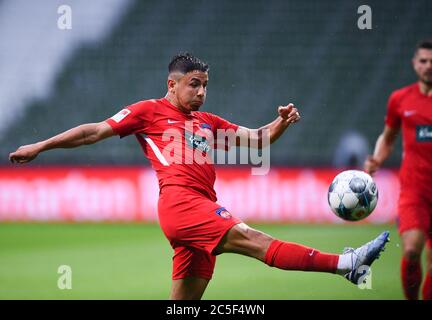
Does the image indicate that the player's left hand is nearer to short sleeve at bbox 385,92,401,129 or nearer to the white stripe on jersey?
the white stripe on jersey

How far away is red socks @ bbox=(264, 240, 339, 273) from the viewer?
14.4ft

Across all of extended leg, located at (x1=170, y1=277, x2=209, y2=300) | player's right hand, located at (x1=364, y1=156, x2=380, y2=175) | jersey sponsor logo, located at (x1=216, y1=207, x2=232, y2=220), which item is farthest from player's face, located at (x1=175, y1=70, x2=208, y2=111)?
player's right hand, located at (x1=364, y1=156, x2=380, y2=175)

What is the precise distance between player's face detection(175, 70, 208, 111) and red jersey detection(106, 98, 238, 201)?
0.09m

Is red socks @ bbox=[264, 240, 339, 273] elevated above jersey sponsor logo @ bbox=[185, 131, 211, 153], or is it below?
below

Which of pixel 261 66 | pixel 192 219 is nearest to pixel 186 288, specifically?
pixel 192 219

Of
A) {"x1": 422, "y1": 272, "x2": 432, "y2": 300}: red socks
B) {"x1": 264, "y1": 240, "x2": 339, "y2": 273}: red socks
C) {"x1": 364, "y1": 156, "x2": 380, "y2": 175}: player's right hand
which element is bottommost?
{"x1": 422, "y1": 272, "x2": 432, "y2": 300}: red socks

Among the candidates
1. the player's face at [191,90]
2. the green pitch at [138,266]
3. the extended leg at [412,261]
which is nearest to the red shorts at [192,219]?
the player's face at [191,90]

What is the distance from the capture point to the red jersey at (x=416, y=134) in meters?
5.61

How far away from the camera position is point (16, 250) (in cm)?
984

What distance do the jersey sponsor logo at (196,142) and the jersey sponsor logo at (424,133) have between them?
1662mm

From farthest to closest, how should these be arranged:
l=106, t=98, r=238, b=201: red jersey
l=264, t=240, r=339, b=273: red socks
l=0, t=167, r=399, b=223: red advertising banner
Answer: l=0, t=167, r=399, b=223: red advertising banner → l=106, t=98, r=238, b=201: red jersey → l=264, t=240, r=339, b=273: red socks

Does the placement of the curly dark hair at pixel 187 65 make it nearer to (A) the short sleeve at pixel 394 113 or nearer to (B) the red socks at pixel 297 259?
(B) the red socks at pixel 297 259

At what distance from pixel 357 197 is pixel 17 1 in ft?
33.0

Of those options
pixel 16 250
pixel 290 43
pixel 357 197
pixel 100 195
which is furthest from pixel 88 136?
pixel 290 43
